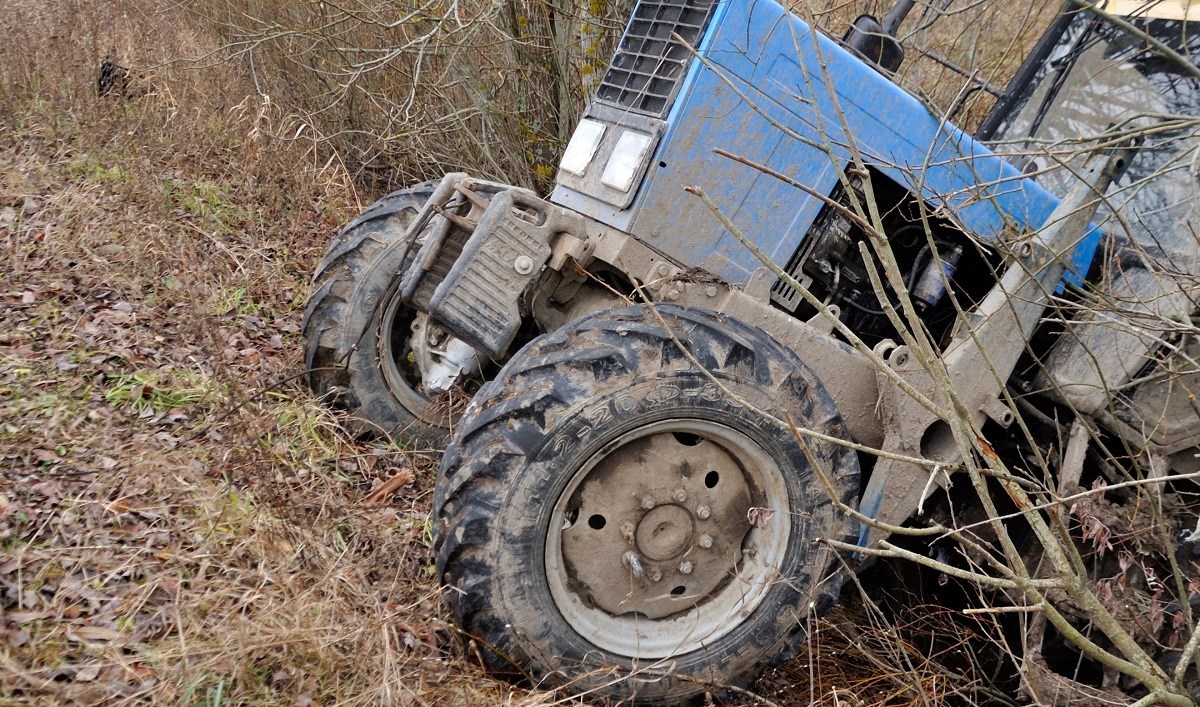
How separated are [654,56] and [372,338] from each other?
1.67 meters

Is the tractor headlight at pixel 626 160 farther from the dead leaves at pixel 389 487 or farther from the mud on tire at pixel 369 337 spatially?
the dead leaves at pixel 389 487

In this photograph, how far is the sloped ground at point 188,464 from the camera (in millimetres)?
2908

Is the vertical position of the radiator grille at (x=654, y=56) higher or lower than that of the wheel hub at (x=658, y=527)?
higher

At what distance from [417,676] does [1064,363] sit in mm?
2687

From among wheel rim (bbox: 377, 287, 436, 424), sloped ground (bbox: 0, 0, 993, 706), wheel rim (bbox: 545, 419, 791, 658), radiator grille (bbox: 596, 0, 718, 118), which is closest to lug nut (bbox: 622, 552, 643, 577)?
wheel rim (bbox: 545, 419, 791, 658)

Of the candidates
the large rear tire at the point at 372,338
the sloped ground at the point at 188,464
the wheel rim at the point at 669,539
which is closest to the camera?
the sloped ground at the point at 188,464

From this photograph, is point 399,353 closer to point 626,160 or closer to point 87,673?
point 626,160

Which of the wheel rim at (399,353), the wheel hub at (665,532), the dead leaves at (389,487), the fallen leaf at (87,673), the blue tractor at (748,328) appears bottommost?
the fallen leaf at (87,673)

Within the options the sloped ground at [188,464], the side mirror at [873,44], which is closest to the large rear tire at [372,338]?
the sloped ground at [188,464]

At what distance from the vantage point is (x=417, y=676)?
9.97 ft

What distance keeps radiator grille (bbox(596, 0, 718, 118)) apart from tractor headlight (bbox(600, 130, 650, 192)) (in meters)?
0.11

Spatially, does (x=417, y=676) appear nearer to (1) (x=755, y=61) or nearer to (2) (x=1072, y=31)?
(1) (x=755, y=61)

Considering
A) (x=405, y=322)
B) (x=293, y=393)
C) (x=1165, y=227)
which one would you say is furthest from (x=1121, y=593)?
(x=293, y=393)

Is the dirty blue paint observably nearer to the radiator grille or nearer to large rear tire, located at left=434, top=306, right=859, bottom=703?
the radiator grille
